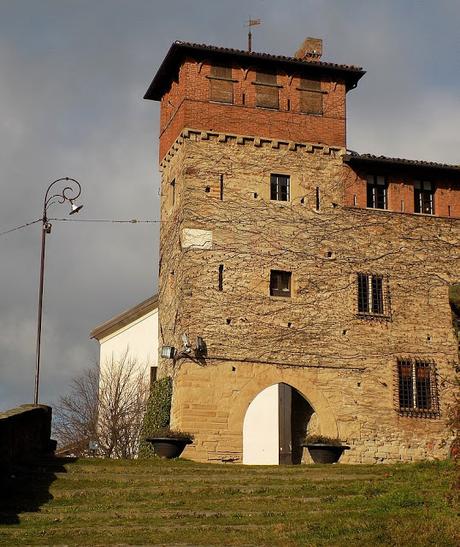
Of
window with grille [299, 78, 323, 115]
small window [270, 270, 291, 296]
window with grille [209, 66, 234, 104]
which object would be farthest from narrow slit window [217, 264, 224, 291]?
window with grille [299, 78, 323, 115]

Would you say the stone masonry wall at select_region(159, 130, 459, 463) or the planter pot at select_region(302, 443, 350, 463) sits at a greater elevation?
the stone masonry wall at select_region(159, 130, 459, 463)

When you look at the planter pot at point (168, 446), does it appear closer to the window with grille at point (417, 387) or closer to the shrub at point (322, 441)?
the shrub at point (322, 441)

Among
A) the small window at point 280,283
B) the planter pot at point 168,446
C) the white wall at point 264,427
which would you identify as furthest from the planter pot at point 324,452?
the white wall at point 264,427

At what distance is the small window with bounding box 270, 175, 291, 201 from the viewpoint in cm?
3128

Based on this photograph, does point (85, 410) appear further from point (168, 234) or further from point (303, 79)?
point (303, 79)

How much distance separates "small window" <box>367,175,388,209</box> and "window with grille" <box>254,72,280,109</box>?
12.9ft

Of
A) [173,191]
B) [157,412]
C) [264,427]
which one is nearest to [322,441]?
[157,412]

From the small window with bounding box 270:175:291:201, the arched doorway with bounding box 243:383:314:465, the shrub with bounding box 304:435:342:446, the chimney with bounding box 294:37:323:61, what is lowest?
the shrub with bounding box 304:435:342:446

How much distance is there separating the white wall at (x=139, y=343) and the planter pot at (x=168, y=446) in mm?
15902

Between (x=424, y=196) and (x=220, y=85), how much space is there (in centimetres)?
764

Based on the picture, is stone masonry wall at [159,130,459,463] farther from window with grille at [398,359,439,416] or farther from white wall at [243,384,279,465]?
white wall at [243,384,279,465]

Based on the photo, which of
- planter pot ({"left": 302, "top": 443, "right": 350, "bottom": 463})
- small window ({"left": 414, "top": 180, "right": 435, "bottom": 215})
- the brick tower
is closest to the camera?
planter pot ({"left": 302, "top": 443, "right": 350, "bottom": 463})

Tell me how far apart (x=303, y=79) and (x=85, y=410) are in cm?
2218

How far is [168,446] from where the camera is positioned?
27.1 m
